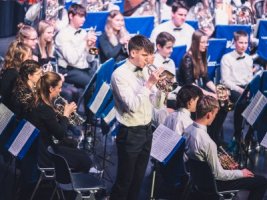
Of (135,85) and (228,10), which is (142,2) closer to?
(228,10)

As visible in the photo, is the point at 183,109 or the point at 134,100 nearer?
the point at 134,100

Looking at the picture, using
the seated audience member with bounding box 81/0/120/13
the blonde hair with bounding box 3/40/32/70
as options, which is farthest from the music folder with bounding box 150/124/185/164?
the seated audience member with bounding box 81/0/120/13

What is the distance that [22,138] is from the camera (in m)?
6.51

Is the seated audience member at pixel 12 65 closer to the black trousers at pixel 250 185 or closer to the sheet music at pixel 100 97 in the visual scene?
the sheet music at pixel 100 97

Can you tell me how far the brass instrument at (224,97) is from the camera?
8.57m

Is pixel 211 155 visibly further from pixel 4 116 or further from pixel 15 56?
pixel 15 56

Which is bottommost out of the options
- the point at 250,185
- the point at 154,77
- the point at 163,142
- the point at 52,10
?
the point at 250,185

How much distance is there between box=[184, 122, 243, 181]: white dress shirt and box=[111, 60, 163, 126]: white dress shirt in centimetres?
40

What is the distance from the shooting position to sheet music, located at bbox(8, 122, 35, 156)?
21.1ft

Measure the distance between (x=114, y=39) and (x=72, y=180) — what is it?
3.63m

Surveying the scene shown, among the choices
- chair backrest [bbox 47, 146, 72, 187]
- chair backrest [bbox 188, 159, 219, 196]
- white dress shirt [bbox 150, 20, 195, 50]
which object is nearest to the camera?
chair backrest [bbox 47, 146, 72, 187]

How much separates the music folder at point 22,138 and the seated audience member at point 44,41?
8.53ft

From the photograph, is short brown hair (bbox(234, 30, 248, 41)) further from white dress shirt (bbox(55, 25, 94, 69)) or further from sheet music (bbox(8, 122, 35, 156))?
sheet music (bbox(8, 122, 35, 156))

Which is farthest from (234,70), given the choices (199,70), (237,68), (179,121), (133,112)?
(133,112)
